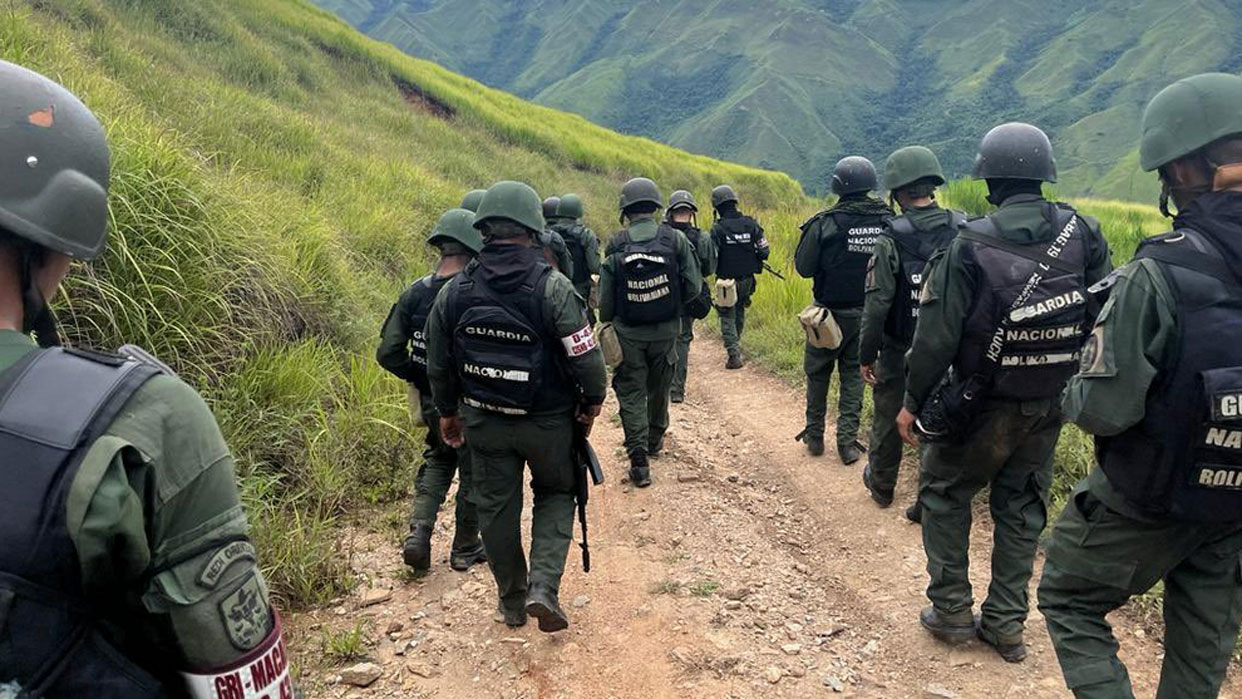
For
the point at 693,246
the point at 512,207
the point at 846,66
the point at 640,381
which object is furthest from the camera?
the point at 846,66

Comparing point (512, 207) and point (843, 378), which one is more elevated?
point (512, 207)

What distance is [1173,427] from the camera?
197cm

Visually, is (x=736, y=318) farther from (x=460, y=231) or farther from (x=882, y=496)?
(x=460, y=231)

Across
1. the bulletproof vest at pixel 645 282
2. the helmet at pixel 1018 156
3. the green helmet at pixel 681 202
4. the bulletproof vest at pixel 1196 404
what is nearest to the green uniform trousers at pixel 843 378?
the bulletproof vest at pixel 645 282

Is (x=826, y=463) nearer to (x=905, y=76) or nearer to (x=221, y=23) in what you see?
(x=221, y=23)

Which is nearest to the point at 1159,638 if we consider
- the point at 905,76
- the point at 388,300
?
the point at 388,300

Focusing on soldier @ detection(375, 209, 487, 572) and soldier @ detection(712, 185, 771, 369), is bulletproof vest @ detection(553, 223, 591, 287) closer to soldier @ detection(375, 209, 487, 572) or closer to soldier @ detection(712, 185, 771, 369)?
soldier @ detection(712, 185, 771, 369)

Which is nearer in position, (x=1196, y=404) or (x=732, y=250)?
(x=1196, y=404)

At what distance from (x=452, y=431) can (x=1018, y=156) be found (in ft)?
9.08

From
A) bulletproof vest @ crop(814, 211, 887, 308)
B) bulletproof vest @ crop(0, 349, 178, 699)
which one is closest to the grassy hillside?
bulletproof vest @ crop(0, 349, 178, 699)

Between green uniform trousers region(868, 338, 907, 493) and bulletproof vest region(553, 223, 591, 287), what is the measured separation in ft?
12.5

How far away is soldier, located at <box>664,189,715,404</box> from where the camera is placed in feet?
22.4

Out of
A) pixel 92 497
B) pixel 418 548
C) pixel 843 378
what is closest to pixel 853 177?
pixel 843 378

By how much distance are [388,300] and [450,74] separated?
17.5 meters
